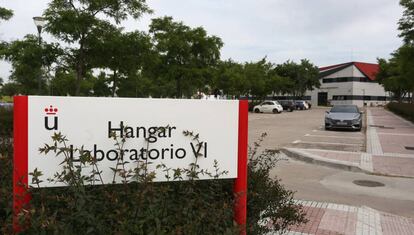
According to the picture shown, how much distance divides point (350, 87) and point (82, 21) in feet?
268

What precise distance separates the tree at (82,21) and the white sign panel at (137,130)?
9.73 metres

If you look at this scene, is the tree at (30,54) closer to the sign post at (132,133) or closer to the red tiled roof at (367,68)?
the sign post at (132,133)

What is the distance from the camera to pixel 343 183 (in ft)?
25.7

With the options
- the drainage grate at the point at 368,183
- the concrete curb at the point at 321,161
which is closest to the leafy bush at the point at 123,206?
the drainage grate at the point at 368,183

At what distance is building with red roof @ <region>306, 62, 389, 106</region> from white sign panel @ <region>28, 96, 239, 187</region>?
289 ft

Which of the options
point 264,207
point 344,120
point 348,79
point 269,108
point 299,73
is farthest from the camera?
point 348,79

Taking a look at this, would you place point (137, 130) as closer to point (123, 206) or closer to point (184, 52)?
point (123, 206)

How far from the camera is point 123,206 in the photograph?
2260mm

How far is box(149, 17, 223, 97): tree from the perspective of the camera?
24891 millimetres

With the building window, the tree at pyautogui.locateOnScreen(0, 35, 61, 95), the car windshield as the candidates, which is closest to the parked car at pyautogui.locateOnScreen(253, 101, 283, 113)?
the car windshield

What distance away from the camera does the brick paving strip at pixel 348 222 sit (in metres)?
4.54

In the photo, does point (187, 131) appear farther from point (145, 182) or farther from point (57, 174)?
point (57, 174)

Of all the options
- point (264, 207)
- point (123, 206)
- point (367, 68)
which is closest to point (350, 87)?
point (367, 68)

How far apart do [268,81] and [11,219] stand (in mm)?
56468
